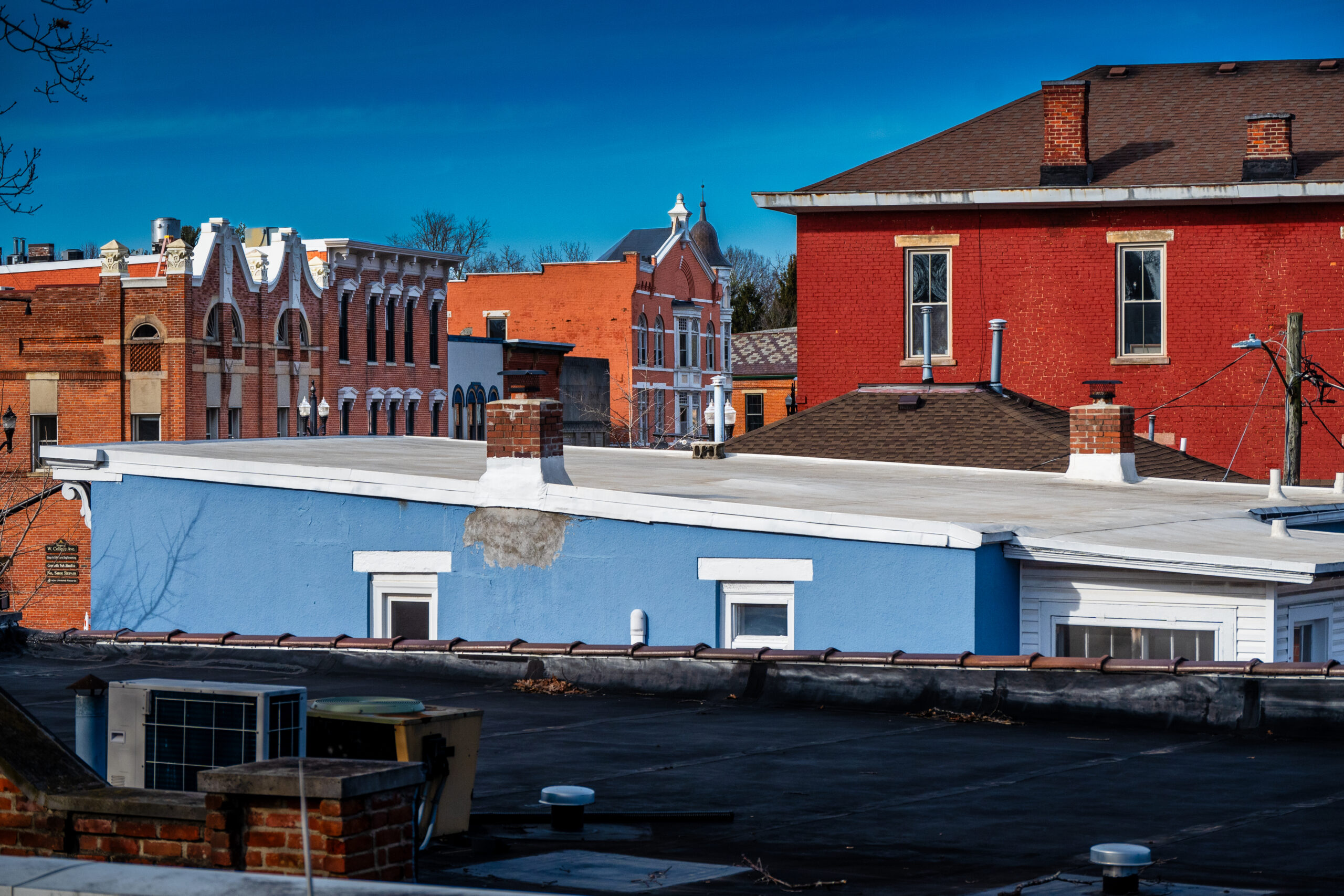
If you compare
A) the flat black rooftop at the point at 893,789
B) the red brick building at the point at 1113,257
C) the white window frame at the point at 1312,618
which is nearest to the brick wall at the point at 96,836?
the flat black rooftop at the point at 893,789

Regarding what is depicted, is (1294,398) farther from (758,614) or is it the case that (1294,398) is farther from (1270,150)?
(758,614)

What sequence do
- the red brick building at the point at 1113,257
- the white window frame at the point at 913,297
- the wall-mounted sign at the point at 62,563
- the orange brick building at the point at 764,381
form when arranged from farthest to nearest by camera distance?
the orange brick building at the point at 764,381, the wall-mounted sign at the point at 62,563, the white window frame at the point at 913,297, the red brick building at the point at 1113,257

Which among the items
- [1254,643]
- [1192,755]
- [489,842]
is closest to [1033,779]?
[1192,755]

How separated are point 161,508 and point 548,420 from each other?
5.08 meters

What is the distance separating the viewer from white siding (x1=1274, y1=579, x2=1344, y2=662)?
15953mm

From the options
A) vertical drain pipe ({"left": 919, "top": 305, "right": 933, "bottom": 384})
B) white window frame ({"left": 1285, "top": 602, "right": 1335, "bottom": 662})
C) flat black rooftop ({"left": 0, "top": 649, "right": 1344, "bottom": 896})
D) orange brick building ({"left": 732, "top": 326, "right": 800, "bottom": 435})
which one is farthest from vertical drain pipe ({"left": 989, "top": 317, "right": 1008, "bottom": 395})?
orange brick building ({"left": 732, "top": 326, "right": 800, "bottom": 435})

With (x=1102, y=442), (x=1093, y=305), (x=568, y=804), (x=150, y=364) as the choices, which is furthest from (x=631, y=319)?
(x=568, y=804)

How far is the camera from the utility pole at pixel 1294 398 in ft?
93.5

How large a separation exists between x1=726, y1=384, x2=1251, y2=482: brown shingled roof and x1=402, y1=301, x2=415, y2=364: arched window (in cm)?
3904

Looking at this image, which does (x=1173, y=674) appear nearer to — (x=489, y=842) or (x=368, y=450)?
(x=489, y=842)

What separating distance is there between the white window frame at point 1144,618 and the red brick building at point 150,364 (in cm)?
4241

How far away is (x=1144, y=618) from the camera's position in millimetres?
16234

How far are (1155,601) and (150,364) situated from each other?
146 feet

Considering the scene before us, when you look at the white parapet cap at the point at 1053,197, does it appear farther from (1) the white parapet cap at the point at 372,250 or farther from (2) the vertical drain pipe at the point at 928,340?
(1) the white parapet cap at the point at 372,250
